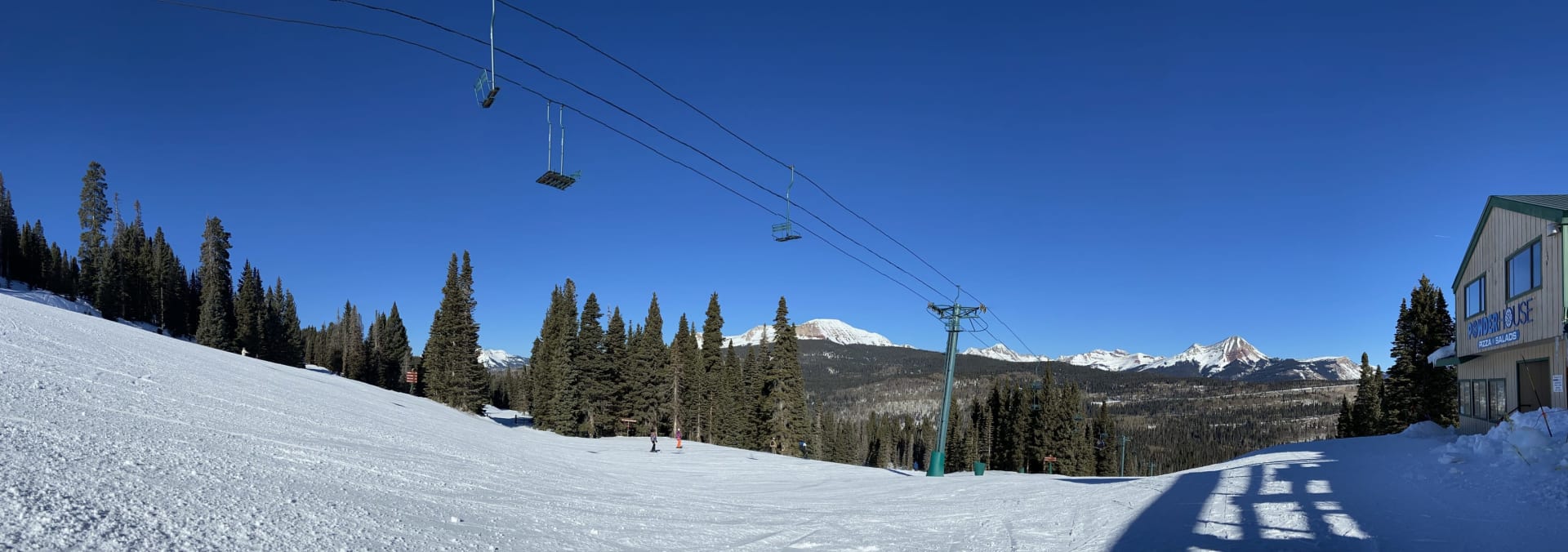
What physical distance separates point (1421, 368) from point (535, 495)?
180 ft

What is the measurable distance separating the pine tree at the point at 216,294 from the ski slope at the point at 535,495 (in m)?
58.0

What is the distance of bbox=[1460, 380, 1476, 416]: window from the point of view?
2566 centimetres

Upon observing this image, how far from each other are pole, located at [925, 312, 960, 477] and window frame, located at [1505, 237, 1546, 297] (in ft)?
49.3

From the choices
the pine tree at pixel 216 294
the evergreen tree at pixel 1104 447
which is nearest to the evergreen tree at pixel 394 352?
the pine tree at pixel 216 294

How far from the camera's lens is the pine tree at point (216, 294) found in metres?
68.9

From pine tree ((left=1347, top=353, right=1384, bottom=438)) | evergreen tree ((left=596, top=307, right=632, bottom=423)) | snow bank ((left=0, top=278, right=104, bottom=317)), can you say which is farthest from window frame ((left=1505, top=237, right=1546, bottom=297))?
snow bank ((left=0, top=278, right=104, bottom=317))

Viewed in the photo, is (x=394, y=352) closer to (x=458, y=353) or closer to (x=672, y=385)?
(x=458, y=353)

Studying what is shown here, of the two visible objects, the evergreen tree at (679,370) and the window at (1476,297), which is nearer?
the window at (1476,297)

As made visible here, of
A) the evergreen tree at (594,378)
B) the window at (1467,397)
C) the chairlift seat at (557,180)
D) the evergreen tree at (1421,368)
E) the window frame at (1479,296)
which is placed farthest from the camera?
the evergreen tree at (594,378)

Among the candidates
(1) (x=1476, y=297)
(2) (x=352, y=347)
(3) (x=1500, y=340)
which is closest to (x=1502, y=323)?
(3) (x=1500, y=340)

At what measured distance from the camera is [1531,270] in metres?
19.3

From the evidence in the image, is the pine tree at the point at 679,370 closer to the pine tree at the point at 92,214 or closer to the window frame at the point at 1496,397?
the window frame at the point at 1496,397

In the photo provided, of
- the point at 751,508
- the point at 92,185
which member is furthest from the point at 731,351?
the point at 92,185

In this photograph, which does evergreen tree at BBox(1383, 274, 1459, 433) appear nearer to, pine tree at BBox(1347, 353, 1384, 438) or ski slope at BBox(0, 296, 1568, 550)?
pine tree at BBox(1347, 353, 1384, 438)
